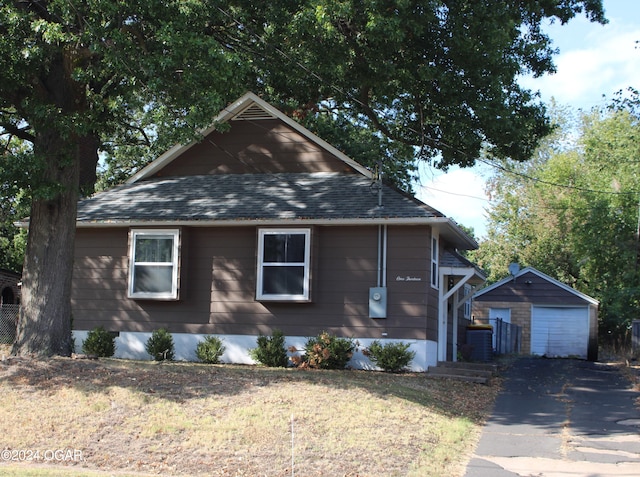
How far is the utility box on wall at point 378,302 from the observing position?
15906mm

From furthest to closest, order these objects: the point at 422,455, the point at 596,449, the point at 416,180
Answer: the point at 416,180 → the point at 596,449 → the point at 422,455

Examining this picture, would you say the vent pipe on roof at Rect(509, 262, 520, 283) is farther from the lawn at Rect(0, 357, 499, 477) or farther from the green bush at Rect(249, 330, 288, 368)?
the lawn at Rect(0, 357, 499, 477)

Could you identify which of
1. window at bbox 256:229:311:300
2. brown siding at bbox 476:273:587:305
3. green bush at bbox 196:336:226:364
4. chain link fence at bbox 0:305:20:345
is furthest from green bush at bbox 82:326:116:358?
brown siding at bbox 476:273:587:305

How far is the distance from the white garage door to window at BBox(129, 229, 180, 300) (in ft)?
56.8

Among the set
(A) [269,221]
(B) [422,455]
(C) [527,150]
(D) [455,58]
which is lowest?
(B) [422,455]

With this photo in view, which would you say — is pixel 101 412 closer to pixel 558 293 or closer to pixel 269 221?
pixel 269 221

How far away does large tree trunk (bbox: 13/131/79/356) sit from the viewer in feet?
44.8

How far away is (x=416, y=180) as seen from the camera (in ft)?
92.6

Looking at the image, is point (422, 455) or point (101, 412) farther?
point (101, 412)

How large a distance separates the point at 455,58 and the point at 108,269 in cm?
924

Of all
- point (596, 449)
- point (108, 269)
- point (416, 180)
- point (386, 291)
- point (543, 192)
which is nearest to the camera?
point (596, 449)

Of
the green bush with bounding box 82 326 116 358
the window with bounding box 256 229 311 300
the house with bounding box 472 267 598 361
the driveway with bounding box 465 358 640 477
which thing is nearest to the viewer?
the driveway with bounding box 465 358 640 477

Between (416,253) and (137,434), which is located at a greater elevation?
(416,253)

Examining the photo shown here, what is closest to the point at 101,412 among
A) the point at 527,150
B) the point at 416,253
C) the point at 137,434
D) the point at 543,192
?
the point at 137,434
